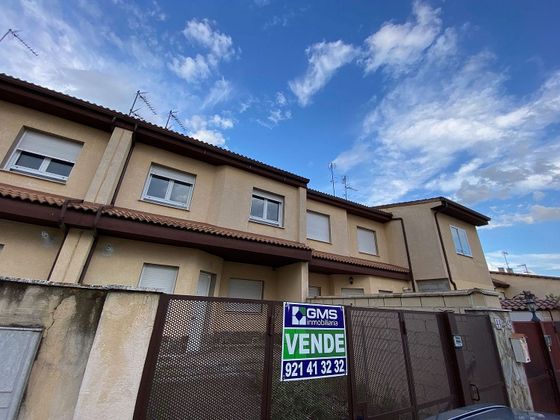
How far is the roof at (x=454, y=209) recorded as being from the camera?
12930 mm

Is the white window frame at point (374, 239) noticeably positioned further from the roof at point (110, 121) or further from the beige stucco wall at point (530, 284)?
the beige stucco wall at point (530, 284)

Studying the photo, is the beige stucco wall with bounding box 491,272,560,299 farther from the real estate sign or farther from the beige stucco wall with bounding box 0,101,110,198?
the beige stucco wall with bounding box 0,101,110,198

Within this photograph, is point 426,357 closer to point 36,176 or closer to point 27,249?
point 27,249

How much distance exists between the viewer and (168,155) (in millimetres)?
8656

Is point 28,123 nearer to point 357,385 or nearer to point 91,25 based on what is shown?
point 91,25

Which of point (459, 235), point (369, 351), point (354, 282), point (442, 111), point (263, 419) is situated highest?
point (442, 111)

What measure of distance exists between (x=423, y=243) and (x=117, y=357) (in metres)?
14.3

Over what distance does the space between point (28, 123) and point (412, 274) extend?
17.0 m

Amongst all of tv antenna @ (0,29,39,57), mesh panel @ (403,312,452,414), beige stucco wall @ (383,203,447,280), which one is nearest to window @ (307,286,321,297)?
beige stucco wall @ (383,203,447,280)

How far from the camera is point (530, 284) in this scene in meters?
16.9

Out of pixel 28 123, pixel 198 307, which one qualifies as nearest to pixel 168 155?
pixel 28 123

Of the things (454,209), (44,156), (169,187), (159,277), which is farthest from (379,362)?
(454,209)

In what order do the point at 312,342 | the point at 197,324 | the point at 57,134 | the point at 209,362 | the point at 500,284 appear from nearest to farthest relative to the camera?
the point at 209,362 < the point at 197,324 < the point at 312,342 < the point at 57,134 < the point at 500,284

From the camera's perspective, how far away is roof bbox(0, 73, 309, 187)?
6.80 meters
